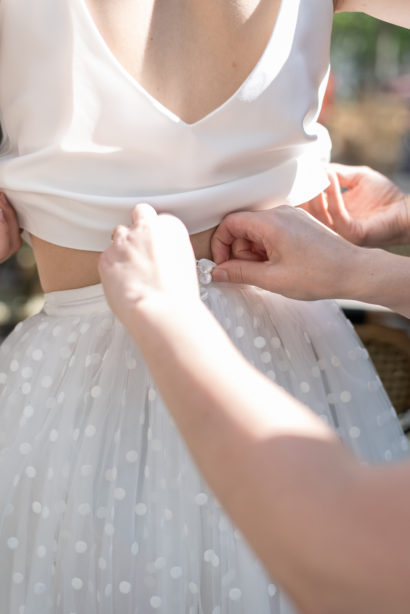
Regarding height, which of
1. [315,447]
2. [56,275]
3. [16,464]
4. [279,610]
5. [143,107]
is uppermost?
[143,107]

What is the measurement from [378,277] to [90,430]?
1.48 feet

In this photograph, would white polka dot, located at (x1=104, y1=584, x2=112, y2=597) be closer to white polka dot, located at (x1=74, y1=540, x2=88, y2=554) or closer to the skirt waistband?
white polka dot, located at (x1=74, y1=540, x2=88, y2=554)

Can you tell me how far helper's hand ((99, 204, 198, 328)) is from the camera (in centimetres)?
66

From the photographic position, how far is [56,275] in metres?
1.04

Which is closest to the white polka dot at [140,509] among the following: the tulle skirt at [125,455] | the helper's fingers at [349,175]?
the tulle skirt at [125,455]

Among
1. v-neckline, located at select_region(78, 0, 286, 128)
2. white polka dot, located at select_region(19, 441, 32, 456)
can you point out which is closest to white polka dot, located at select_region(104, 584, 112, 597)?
white polka dot, located at select_region(19, 441, 32, 456)

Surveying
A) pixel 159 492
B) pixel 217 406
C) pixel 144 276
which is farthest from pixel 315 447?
pixel 159 492

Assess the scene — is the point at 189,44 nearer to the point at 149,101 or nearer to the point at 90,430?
the point at 149,101

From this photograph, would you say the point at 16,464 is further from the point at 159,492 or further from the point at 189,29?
the point at 189,29

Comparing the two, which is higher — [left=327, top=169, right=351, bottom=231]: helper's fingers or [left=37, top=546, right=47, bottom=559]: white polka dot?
[left=327, top=169, right=351, bottom=231]: helper's fingers

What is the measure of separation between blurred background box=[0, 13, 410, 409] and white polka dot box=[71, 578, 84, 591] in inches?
52.1

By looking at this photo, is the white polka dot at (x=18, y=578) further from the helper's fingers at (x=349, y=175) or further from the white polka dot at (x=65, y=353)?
the helper's fingers at (x=349, y=175)

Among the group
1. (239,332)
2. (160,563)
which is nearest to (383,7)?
(239,332)

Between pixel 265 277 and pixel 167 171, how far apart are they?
0.20m
